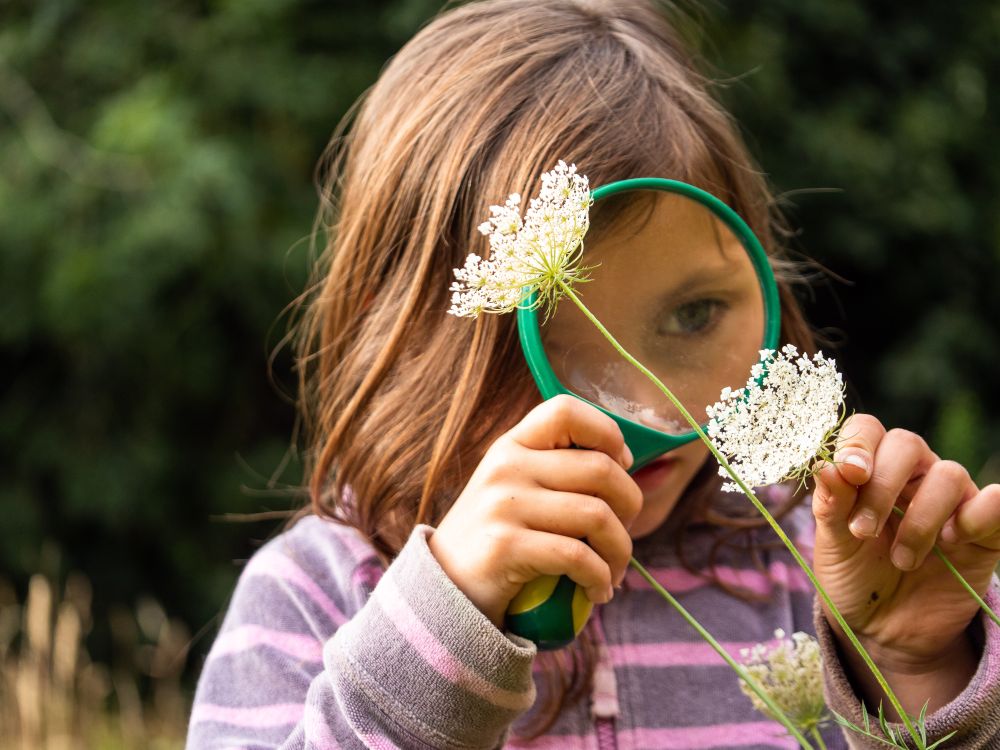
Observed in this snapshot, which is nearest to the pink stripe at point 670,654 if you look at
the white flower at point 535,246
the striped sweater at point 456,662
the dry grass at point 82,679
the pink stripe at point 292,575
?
the striped sweater at point 456,662

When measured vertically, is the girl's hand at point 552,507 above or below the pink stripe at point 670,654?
above

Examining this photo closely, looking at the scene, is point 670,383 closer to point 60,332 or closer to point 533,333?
point 533,333

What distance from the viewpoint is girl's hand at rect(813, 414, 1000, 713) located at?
806 mm

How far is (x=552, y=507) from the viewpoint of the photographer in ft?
2.90

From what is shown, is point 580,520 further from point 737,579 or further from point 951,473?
point 737,579

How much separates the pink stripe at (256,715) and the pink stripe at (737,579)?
440mm

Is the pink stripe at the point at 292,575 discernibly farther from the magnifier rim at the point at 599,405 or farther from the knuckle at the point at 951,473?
the knuckle at the point at 951,473

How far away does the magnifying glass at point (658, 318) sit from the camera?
956mm

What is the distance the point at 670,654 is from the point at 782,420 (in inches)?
28.4

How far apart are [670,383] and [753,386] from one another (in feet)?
1.01

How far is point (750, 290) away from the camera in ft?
Result: 3.36

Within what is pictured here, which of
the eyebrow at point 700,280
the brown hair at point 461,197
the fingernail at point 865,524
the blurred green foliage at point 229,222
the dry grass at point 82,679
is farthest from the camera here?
the blurred green foliage at point 229,222

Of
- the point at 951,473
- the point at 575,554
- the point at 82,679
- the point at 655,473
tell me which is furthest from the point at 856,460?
the point at 82,679

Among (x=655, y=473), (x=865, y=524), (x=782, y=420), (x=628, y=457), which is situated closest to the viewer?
(x=782, y=420)
